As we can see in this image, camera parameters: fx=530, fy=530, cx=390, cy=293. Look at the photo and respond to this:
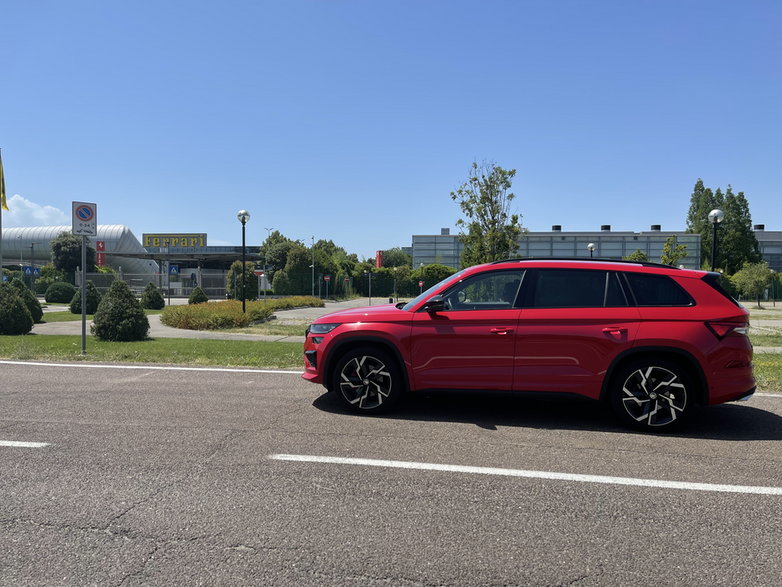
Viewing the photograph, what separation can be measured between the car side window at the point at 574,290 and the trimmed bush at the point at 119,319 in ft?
40.9

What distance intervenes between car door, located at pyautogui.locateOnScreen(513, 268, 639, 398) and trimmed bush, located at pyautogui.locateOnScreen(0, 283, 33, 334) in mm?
15841

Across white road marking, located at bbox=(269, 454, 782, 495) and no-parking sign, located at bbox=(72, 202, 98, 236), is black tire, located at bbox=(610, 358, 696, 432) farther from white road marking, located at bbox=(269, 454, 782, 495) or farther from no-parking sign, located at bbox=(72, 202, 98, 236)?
no-parking sign, located at bbox=(72, 202, 98, 236)

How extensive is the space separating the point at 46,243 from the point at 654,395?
11434cm

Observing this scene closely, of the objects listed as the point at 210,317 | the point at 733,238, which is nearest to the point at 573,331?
the point at 210,317

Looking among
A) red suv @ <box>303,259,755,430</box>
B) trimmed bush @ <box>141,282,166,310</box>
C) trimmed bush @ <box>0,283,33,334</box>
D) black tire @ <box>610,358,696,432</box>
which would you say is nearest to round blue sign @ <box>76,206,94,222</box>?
trimmed bush @ <box>0,283,33,334</box>

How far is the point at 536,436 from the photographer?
17.3 feet

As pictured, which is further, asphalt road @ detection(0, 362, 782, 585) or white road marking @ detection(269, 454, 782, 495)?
white road marking @ detection(269, 454, 782, 495)

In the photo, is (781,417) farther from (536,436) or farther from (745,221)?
(745,221)

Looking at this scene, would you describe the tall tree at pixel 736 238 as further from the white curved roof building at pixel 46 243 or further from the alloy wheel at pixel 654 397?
the white curved roof building at pixel 46 243

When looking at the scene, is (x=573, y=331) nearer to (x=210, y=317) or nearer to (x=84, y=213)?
(x=84, y=213)

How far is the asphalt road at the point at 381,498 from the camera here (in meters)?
2.84

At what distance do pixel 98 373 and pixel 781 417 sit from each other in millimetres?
9618

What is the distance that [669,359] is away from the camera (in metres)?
5.43

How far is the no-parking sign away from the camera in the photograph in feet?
35.3
